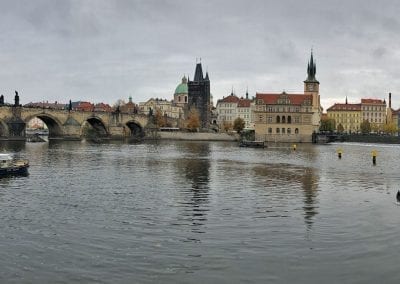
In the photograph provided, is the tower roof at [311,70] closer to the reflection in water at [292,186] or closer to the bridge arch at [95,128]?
the bridge arch at [95,128]

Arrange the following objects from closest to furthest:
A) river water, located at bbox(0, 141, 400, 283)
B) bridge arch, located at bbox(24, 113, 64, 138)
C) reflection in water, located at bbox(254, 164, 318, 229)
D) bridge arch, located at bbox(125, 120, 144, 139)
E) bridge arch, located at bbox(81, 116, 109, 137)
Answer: river water, located at bbox(0, 141, 400, 283) < reflection in water, located at bbox(254, 164, 318, 229) < bridge arch, located at bbox(24, 113, 64, 138) < bridge arch, located at bbox(81, 116, 109, 137) < bridge arch, located at bbox(125, 120, 144, 139)

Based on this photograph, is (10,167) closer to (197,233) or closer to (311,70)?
(197,233)

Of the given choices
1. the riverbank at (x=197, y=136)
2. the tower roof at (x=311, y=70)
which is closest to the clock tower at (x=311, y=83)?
the tower roof at (x=311, y=70)

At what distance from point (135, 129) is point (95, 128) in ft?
68.4

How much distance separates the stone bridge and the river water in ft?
274

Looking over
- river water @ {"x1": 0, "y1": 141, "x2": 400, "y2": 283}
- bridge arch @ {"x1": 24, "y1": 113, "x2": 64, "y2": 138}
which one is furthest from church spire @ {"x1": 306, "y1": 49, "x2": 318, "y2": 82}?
river water @ {"x1": 0, "y1": 141, "x2": 400, "y2": 283}

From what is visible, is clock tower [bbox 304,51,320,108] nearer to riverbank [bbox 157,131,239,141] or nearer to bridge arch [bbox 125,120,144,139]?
riverbank [bbox 157,131,239,141]

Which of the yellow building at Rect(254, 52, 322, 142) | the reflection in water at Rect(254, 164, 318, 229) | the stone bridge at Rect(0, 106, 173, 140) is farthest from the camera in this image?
the yellow building at Rect(254, 52, 322, 142)

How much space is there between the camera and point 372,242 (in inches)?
715

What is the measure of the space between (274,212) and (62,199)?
11508mm

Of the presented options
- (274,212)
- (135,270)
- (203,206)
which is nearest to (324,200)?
(274,212)

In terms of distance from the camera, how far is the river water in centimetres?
1453

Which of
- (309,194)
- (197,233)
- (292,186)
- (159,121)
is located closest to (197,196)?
(309,194)

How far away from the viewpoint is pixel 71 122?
132250 mm
